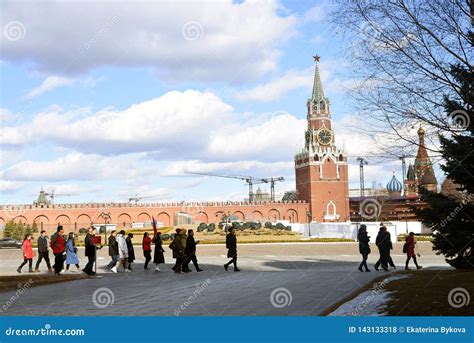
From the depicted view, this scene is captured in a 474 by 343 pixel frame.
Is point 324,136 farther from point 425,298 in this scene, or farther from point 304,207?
point 425,298

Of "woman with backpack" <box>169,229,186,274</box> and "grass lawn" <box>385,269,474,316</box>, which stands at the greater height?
"woman with backpack" <box>169,229,186,274</box>

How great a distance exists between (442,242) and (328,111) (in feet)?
289

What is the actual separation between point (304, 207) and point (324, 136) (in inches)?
572

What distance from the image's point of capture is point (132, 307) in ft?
32.7

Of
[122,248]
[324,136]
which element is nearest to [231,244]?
[122,248]

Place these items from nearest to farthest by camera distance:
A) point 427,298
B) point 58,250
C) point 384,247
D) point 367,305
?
point 427,298 < point 367,305 < point 384,247 < point 58,250

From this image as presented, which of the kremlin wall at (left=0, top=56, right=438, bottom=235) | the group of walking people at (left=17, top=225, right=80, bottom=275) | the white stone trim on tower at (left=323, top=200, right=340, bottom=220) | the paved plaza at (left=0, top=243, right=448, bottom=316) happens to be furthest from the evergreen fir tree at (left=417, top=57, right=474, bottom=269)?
the white stone trim on tower at (left=323, top=200, right=340, bottom=220)

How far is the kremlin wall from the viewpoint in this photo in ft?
265

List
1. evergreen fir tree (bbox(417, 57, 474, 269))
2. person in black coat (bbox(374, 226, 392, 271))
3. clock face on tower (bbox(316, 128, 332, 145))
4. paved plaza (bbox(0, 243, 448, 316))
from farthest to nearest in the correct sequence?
1. clock face on tower (bbox(316, 128, 332, 145))
2. person in black coat (bbox(374, 226, 392, 271))
3. evergreen fir tree (bbox(417, 57, 474, 269))
4. paved plaza (bbox(0, 243, 448, 316))

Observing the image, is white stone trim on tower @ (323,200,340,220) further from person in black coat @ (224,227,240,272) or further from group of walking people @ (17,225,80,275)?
group of walking people @ (17,225,80,275)

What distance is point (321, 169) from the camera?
3780 inches

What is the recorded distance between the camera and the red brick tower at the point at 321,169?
93.4 metres

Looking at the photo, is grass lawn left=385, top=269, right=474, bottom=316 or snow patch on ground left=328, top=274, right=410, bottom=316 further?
snow patch on ground left=328, top=274, right=410, bottom=316

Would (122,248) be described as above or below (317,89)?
below
